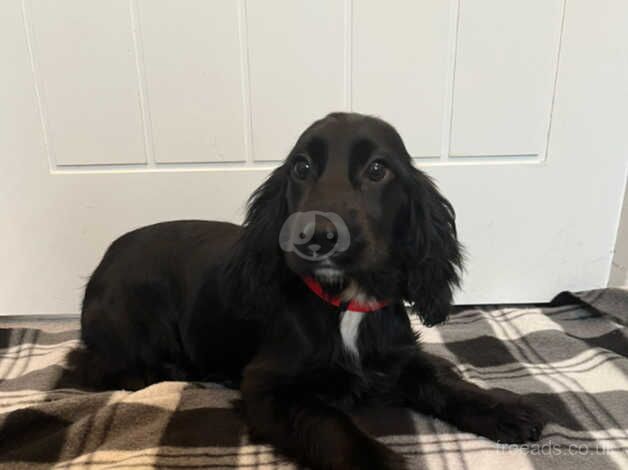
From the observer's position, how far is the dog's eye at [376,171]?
100 cm

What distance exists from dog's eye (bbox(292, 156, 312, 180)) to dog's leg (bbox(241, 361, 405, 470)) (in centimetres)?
38

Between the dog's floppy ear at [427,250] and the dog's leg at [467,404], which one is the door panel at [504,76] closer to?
the dog's floppy ear at [427,250]

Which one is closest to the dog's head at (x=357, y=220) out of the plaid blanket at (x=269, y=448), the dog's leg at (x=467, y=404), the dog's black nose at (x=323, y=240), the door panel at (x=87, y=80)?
the dog's black nose at (x=323, y=240)

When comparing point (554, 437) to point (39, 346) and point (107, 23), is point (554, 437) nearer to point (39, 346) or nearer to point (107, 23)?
point (39, 346)

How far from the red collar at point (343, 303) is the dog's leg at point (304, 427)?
166 mm

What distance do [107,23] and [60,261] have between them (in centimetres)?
72

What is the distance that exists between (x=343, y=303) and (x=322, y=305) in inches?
1.9

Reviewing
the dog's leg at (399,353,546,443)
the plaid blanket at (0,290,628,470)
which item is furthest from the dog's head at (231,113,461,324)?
the plaid blanket at (0,290,628,470)

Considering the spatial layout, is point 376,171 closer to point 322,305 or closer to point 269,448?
point 322,305

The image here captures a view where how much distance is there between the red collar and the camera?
3.38 ft

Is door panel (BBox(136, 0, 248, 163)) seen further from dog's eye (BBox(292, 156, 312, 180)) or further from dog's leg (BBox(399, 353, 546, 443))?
dog's leg (BBox(399, 353, 546, 443))

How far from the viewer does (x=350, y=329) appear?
108cm

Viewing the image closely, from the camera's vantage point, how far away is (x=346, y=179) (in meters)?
0.98

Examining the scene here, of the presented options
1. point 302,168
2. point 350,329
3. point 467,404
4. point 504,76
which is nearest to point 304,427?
point 350,329
